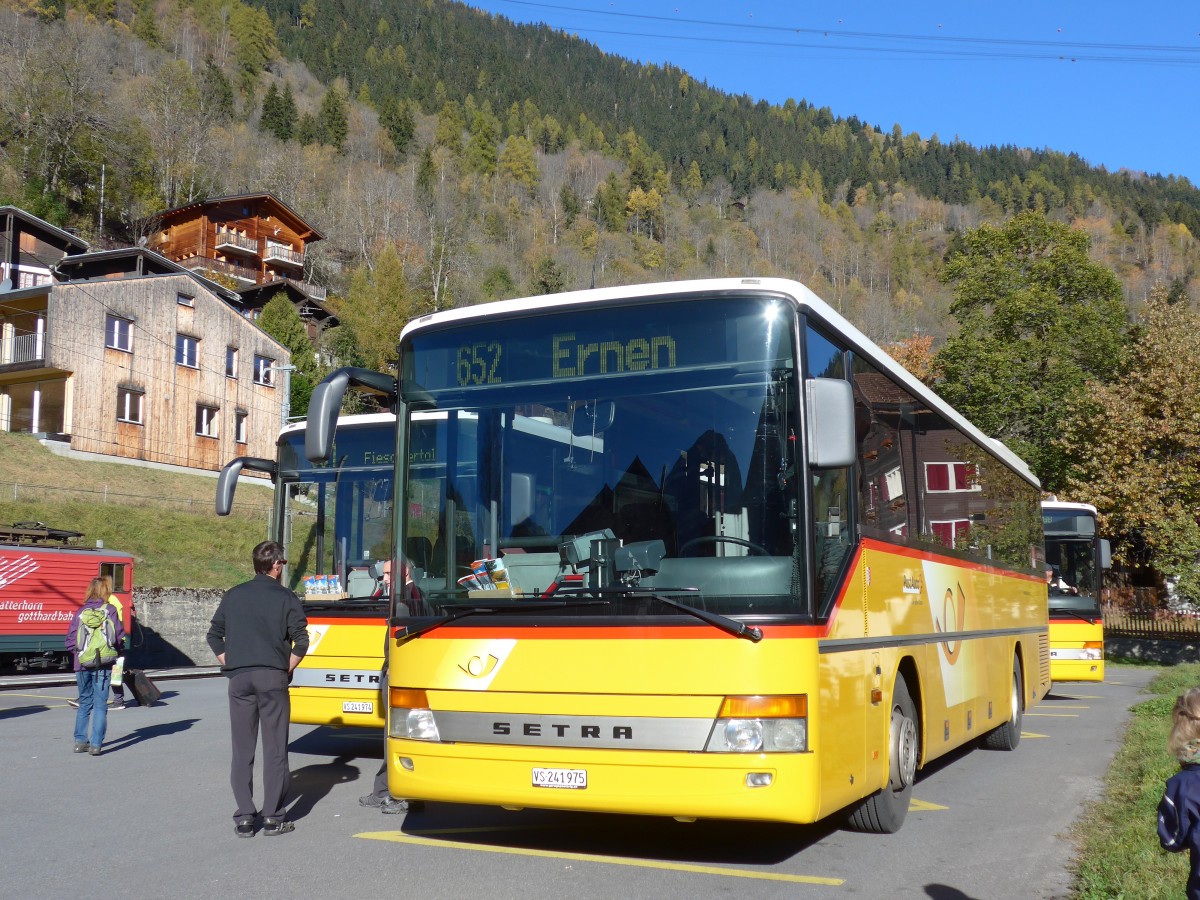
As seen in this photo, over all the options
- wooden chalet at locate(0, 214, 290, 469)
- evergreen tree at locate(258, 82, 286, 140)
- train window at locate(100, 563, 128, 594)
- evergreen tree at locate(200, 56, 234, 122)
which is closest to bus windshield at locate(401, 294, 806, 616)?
train window at locate(100, 563, 128, 594)

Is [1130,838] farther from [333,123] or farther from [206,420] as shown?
[333,123]

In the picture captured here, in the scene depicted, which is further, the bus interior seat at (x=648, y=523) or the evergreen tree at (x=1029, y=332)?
the evergreen tree at (x=1029, y=332)

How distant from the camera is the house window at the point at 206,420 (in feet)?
167

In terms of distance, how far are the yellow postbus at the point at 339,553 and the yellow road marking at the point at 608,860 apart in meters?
2.80

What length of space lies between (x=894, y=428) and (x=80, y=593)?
23.9m

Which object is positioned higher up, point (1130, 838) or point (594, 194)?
point (594, 194)

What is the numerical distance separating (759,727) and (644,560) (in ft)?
3.46

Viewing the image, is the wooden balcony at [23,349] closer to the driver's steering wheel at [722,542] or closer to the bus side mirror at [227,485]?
the bus side mirror at [227,485]

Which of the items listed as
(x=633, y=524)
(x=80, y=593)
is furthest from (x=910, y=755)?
(x=80, y=593)

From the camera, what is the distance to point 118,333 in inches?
1864

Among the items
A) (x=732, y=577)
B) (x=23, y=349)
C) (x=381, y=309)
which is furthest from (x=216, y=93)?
(x=732, y=577)

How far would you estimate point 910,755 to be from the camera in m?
8.13

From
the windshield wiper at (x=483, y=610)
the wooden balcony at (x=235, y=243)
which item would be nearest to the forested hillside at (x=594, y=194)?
the wooden balcony at (x=235, y=243)

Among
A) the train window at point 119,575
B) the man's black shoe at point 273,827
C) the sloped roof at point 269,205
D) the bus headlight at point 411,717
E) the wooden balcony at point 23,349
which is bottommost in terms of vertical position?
the man's black shoe at point 273,827
